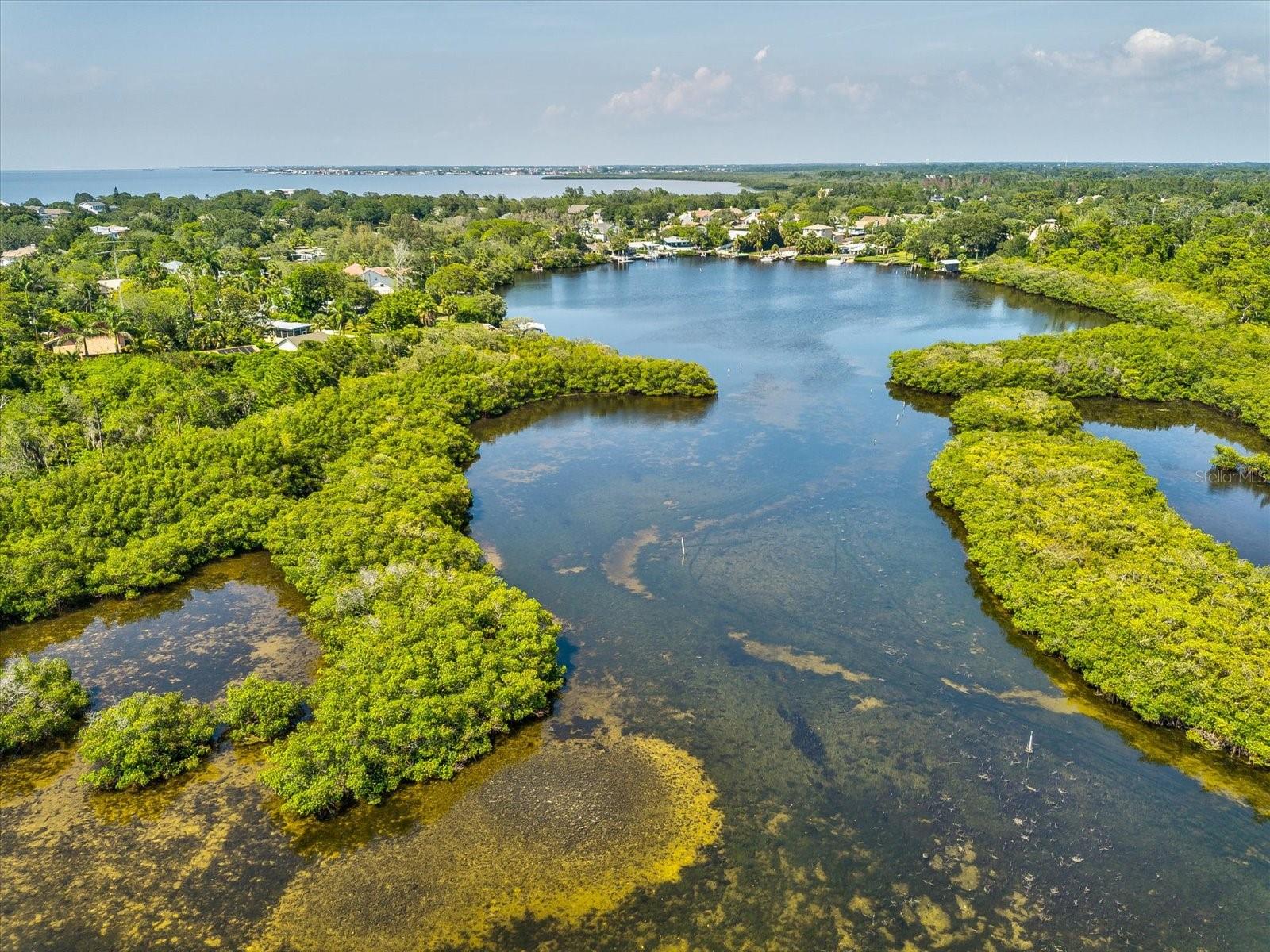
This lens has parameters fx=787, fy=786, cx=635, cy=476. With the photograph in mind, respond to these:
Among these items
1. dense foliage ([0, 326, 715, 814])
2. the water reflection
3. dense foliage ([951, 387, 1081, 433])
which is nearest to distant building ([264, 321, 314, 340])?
dense foliage ([0, 326, 715, 814])

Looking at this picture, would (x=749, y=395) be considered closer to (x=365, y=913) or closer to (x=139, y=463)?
(x=139, y=463)

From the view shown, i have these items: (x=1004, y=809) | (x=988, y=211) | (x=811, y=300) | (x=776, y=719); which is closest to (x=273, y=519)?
(x=776, y=719)

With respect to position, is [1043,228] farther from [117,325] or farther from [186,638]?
[186,638]

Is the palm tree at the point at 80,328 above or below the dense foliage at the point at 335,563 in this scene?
above

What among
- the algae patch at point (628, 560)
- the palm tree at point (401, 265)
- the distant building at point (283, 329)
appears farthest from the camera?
the palm tree at point (401, 265)

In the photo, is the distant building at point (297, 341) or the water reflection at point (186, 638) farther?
the distant building at point (297, 341)

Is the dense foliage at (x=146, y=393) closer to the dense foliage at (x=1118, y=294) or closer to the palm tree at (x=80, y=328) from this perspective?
the palm tree at (x=80, y=328)

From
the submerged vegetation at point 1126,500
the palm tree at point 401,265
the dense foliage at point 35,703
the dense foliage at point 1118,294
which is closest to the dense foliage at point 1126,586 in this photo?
the submerged vegetation at point 1126,500

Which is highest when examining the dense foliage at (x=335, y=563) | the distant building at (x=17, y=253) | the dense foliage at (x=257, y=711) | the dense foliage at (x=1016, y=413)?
the distant building at (x=17, y=253)

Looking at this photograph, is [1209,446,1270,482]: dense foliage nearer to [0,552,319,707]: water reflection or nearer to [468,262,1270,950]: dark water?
[468,262,1270,950]: dark water
